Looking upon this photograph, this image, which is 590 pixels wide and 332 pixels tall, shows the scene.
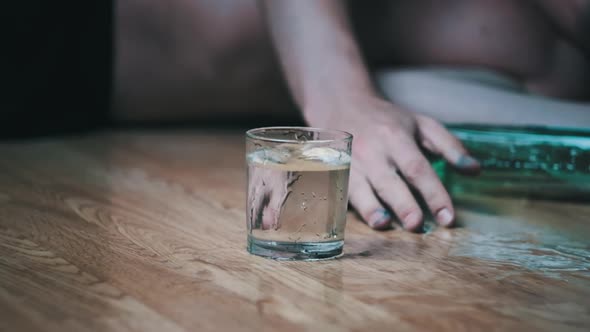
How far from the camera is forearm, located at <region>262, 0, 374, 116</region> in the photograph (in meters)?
1.39

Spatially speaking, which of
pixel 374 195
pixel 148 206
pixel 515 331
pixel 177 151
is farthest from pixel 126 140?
A: pixel 515 331

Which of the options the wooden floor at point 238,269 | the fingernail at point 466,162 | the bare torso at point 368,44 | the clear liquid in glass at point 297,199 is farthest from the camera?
the bare torso at point 368,44

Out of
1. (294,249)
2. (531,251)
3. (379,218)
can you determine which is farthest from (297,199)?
(531,251)

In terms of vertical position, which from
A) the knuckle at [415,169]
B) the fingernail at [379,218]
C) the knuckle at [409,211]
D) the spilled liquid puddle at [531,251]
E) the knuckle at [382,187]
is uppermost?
the knuckle at [415,169]

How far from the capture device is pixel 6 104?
188cm

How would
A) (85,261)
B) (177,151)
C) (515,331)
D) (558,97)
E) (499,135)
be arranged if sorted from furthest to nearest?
(558,97) → (177,151) → (499,135) → (85,261) → (515,331)

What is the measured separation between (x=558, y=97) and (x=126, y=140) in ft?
3.53

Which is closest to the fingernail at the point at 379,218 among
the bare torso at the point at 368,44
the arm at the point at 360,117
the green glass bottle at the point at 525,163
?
the arm at the point at 360,117

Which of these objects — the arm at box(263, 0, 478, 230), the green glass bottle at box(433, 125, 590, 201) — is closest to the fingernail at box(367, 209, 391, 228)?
the arm at box(263, 0, 478, 230)

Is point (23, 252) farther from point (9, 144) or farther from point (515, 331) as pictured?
point (9, 144)

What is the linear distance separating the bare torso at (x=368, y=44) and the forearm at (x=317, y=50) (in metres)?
0.39

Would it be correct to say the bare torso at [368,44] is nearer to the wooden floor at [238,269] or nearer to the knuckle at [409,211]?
the wooden floor at [238,269]

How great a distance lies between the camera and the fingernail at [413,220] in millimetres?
1132

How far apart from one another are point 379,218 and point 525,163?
37 centimetres
